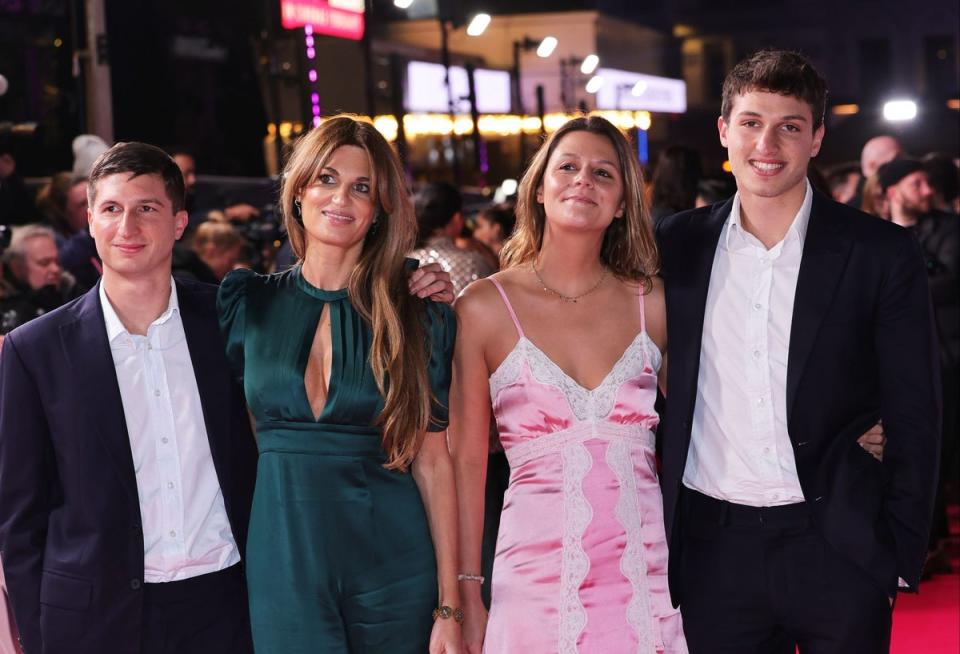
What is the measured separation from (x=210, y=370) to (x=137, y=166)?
1.54 ft

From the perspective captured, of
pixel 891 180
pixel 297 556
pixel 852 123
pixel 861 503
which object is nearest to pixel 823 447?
pixel 861 503

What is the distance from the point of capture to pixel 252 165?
40.9 feet

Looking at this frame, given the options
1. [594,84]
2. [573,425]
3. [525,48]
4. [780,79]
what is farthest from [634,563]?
[594,84]

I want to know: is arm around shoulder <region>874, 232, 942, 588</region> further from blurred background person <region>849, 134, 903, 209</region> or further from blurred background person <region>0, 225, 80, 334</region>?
blurred background person <region>849, 134, 903, 209</region>

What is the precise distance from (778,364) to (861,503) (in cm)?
34

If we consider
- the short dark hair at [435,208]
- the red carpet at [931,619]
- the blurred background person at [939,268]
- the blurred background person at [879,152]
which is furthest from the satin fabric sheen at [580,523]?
the blurred background person at [879,152]

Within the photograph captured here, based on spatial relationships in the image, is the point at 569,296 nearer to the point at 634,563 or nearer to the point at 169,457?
the point at 634,563

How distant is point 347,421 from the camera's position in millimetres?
2586

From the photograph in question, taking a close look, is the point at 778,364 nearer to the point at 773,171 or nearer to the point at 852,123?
the point at 773,171

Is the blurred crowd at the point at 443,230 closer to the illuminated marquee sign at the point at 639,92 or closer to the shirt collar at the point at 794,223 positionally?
the shirt collar at the point at 794,223

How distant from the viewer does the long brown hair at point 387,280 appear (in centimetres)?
260

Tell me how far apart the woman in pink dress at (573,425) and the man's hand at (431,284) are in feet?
0.38

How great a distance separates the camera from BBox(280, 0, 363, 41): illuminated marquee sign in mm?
10992

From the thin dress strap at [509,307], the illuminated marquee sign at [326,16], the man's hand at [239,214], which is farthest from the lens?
the illuminated marquee sign at [326,16]
